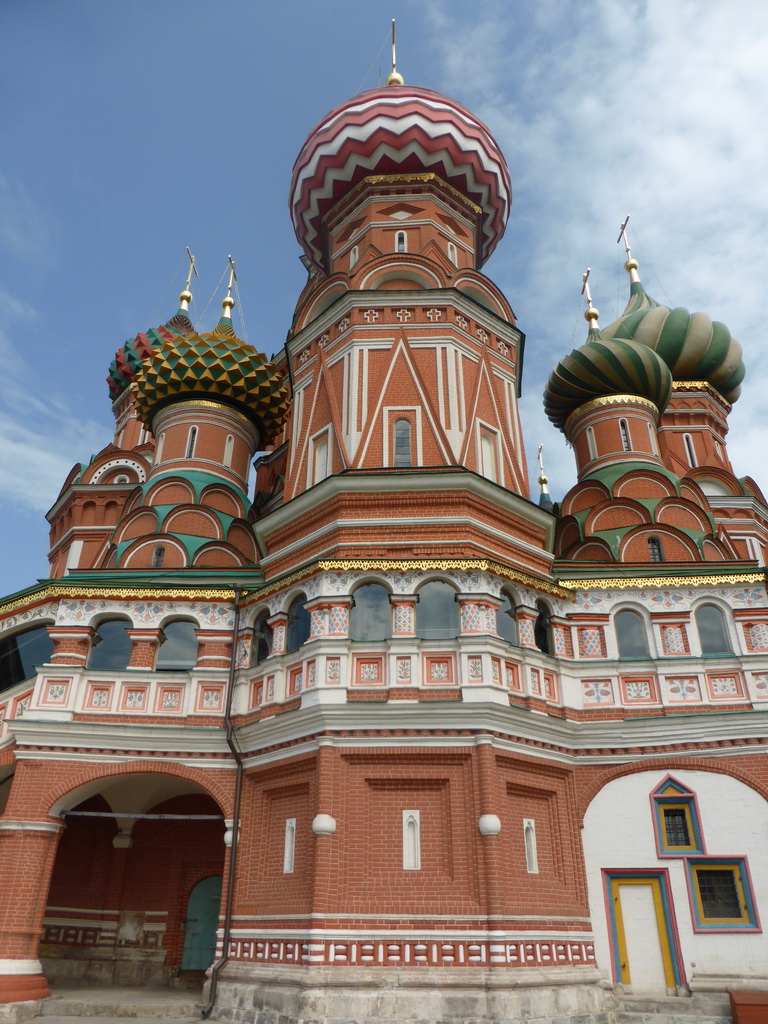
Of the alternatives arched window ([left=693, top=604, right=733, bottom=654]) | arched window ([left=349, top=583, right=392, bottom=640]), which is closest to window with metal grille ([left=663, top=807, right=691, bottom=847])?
arched window ([left=693, top=604, right=733, bottom=654])

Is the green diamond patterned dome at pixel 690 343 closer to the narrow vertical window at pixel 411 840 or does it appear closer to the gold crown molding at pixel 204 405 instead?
the gold crown molding at pixel 204 405

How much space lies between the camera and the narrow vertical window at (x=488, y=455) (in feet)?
38.7

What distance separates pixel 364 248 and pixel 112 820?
34.2 feet

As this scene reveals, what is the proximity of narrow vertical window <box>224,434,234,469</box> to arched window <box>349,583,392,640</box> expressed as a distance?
21.9 ft

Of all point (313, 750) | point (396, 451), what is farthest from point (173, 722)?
point (396, 451)

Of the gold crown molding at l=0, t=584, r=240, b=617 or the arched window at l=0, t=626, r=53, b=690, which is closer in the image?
the gold crown molding at l=0, t=584, r=240, b=617

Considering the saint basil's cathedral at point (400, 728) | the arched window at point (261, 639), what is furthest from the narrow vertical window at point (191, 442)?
the arched window at point (261, 639)

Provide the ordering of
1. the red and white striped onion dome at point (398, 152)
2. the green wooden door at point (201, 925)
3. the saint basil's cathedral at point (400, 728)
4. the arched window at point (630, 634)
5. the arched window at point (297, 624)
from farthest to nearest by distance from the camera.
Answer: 1. the red and white striped onion dome at point (398, 152)
2. the green wooden door at point (201, 925)
3. the arched window at point (630, 634)
4. the arched window at point (297, 624)
5. the saint basil's cathedral at point (400, 728)

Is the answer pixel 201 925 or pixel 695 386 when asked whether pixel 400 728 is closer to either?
pixel 201 925

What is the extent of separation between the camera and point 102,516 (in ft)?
62.4

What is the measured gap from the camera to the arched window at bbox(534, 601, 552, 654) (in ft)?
34.9

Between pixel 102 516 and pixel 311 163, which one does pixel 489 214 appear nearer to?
pixel 311 163

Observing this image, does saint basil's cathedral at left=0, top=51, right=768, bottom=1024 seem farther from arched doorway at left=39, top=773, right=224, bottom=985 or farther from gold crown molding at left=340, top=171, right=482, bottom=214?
gold crown molding at left=340, top=171, right=482, bottom=214

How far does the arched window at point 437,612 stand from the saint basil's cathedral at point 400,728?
4 centimetres
